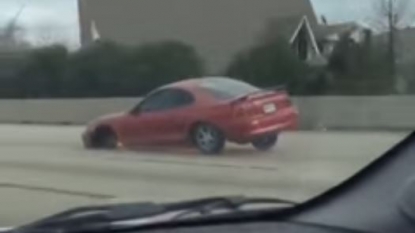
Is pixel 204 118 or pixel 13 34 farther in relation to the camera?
pixel 13 34

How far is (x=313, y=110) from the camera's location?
3473 mm

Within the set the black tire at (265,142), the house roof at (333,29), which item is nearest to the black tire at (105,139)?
the black tire at (265,142)

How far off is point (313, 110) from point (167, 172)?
0.63 m

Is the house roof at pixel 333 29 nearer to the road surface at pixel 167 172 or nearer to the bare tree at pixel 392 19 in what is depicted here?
the bare tree at pixel 392 19

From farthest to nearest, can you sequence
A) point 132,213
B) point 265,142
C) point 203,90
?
point 265,142 < point 203,90 < point 132,213

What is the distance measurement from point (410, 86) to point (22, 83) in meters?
1.54

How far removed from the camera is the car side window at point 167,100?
3373mm

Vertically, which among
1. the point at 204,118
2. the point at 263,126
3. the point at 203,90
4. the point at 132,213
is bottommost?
the point at 132,213

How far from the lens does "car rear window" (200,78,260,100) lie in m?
3.33

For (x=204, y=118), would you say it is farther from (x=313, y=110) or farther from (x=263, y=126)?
(x=313, y=110)

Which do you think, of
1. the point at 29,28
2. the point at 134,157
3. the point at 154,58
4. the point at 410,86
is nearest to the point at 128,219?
the point at 134,157

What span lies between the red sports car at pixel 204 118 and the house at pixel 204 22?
11 cm

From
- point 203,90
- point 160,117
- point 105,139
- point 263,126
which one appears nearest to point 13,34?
point 105,139

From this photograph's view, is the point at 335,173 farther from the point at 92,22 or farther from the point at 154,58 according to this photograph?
the point at 92,22
